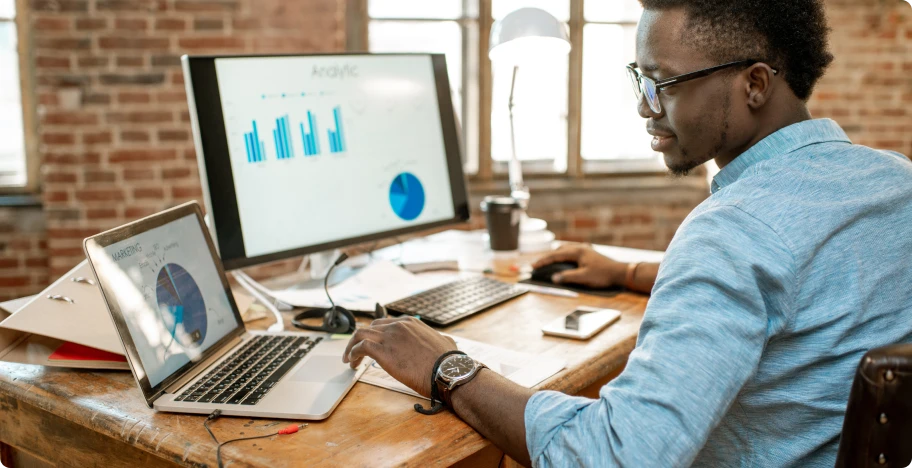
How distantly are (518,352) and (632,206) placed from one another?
2.87 m

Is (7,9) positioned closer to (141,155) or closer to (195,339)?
(141,155)

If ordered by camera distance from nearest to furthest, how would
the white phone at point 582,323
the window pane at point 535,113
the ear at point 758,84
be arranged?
the ear at point 758,84 < the white phone at point 582,323 < the window pane at point 535,113

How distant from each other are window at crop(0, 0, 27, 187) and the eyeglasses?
3.10 metres

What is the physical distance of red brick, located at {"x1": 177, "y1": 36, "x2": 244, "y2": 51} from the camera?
300cm

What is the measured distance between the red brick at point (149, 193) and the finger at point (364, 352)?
2.25 meters

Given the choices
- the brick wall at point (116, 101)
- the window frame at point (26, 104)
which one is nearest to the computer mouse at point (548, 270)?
the brick wall at point (116, 101)

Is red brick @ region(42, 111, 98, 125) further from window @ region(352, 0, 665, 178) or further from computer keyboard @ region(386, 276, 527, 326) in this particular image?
computer keyboard @ region(386, 276, 527, 326)

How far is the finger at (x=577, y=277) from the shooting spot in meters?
1.66

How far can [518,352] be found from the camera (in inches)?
47.9

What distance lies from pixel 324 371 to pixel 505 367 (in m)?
0.27

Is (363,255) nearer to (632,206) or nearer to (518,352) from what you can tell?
(518,352)

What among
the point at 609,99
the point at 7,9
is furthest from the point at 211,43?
the point at 609,99

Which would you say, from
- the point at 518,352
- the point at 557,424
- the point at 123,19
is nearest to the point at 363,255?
the point at 518,352

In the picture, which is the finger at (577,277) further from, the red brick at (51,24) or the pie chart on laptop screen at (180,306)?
the red brick at (51,24)
